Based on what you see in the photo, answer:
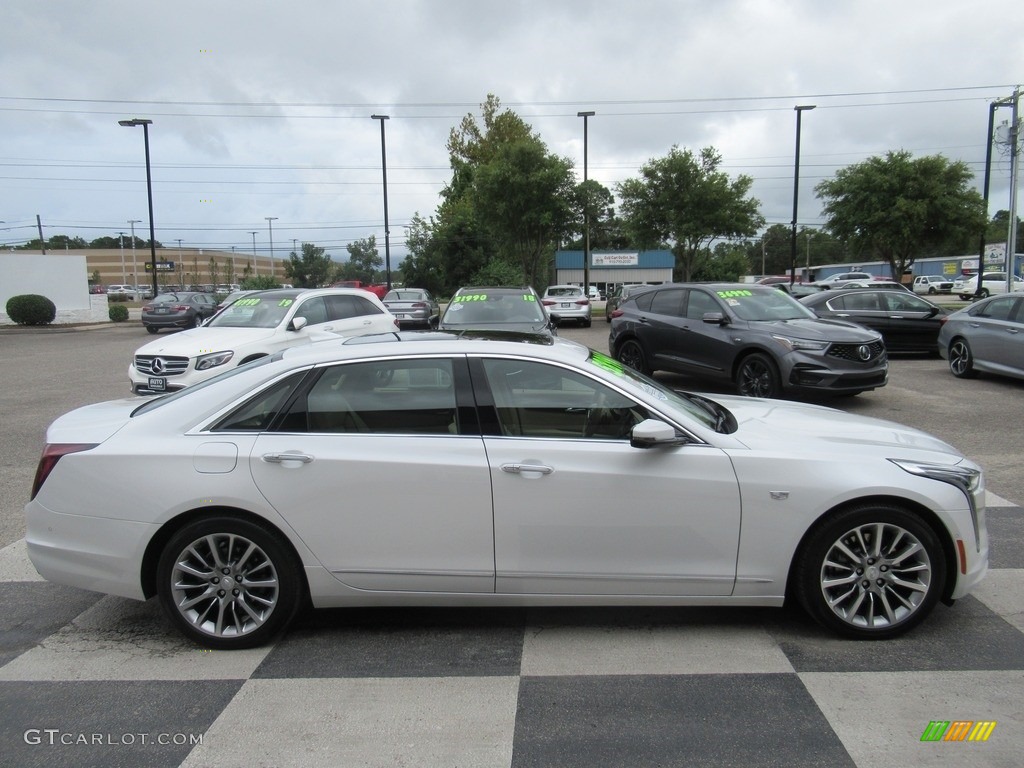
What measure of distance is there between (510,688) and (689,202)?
26731mm

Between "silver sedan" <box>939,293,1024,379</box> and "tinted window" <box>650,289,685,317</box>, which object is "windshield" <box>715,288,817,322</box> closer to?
"tinted window" <box>650,289,685,317</box>

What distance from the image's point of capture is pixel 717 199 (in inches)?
1093

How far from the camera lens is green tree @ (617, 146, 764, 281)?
2781 cm

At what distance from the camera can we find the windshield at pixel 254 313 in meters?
10.8

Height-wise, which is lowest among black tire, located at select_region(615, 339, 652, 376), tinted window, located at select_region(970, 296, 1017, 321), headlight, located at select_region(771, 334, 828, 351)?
black tire, located at select_region(615, 339, 652, 376)

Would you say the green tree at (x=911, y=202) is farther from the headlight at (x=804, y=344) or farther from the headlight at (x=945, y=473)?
the headlight at (x=945, y=473)

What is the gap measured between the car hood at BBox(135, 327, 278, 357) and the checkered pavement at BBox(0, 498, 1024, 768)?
19.0 ft

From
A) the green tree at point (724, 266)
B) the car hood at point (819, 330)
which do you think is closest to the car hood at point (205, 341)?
the car hood at point (819, 330)

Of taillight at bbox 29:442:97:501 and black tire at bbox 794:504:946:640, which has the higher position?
taillight at bbox 29:442:97:501

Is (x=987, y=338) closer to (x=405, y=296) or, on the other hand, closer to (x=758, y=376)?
(x=758, y=376)

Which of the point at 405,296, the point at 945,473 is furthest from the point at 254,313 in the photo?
the point at 405,296

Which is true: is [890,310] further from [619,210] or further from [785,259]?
[785,259]

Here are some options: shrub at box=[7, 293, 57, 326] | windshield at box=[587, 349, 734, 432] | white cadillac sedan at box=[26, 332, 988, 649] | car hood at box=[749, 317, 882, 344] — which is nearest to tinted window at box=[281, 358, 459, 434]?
white cadillac sedan at box=[26, 332, 988, 649]

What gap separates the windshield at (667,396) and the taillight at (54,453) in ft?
8.47
